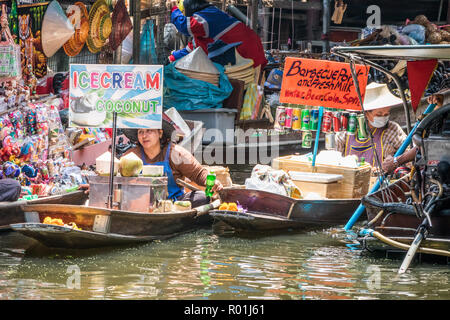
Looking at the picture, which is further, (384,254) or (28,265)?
(384,254)

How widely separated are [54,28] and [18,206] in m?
3.80

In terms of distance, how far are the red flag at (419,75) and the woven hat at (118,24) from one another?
6.52 metres

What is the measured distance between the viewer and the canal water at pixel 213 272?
5.98 meters

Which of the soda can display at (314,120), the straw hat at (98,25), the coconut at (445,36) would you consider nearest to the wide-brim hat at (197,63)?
the straw hat at (98,25)

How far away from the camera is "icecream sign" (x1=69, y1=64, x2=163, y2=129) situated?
24.6 feet

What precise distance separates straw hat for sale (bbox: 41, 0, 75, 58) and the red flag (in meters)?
5.42

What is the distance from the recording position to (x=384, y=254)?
758 centimetres

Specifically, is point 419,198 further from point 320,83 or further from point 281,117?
point 281,117

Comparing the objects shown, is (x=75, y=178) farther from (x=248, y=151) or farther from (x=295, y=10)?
(x=295, y=10)

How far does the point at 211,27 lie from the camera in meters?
15.8

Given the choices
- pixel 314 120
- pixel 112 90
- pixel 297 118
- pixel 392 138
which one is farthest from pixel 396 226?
pixel 112 90

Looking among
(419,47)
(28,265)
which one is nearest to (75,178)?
(28,265)

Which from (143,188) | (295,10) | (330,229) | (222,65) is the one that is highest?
(295,10)

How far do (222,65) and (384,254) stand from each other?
9.07 meters
